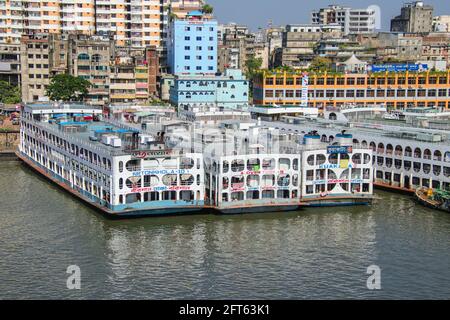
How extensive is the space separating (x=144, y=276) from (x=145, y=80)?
5803 centimetres

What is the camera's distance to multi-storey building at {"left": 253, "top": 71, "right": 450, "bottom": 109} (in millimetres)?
80750

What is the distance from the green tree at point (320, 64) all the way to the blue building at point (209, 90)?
589 inches

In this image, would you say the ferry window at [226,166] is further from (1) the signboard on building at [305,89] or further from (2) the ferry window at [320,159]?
(1) the signboard on building at [305,89]

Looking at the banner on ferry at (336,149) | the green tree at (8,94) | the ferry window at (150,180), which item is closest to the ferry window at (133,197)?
the ferry window at (150,180)

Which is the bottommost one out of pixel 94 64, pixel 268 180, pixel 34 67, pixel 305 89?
pixel 268 180

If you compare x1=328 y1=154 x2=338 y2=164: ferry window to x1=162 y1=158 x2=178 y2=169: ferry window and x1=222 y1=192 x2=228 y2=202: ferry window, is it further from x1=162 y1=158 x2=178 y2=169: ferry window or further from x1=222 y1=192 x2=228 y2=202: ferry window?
x1=162 y1=158 x2=178 y2=169: ferry window

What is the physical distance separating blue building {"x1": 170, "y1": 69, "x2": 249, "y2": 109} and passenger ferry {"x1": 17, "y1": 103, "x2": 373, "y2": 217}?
30576 millimetres

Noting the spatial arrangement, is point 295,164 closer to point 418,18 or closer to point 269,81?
point 269,81

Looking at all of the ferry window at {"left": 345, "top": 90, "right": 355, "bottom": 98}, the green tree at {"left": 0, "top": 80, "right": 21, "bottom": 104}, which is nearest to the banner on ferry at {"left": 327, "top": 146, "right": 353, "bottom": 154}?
the ferry window at {"left": 345, "top": 90, "right": 355, "bottom": 98}

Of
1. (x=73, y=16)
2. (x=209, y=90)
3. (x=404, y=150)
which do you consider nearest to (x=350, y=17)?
(x=73, y=16)

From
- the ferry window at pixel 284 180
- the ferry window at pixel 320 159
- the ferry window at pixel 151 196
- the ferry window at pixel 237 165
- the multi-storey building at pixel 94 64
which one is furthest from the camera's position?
the multi-storey building at pixel 94 64

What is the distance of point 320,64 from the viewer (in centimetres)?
9662

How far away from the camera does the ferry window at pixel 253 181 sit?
4059cm

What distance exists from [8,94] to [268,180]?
172 ft
